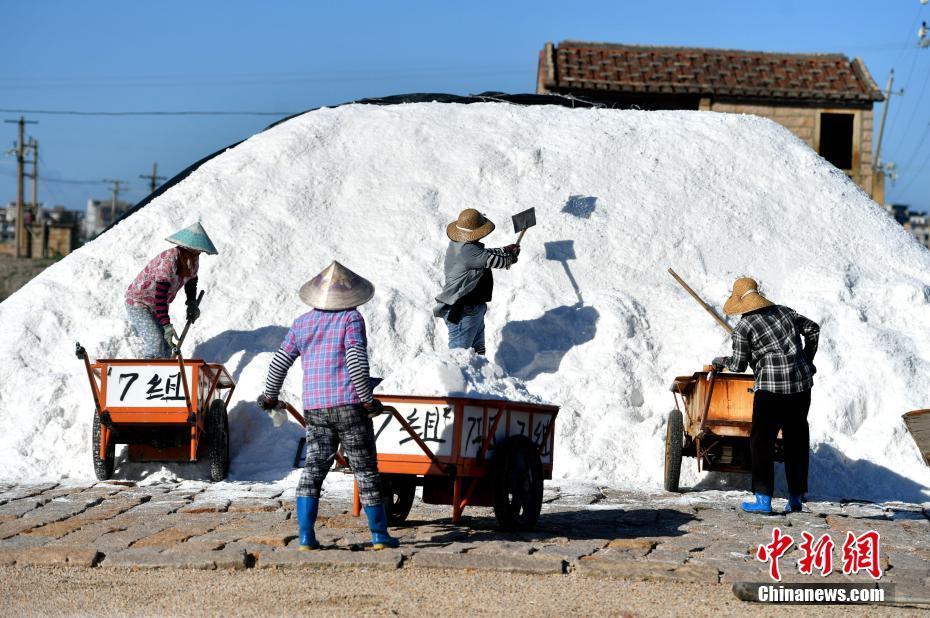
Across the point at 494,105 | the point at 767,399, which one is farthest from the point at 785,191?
the point at 767,399

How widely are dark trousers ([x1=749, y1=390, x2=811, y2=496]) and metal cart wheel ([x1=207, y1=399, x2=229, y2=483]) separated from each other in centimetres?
429

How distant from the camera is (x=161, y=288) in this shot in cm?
1086

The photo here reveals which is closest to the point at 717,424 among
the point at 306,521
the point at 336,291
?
the point at 336,291

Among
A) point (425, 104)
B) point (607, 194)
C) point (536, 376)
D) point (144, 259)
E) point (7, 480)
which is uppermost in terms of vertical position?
point (425, 104)

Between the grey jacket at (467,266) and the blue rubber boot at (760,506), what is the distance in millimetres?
3515

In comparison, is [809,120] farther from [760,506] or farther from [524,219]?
[760,506]

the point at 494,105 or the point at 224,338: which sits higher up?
the point at 494,105

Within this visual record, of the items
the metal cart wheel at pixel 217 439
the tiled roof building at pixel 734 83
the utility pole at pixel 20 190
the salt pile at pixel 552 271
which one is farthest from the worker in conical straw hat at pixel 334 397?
the utility pole at pixel 20 190

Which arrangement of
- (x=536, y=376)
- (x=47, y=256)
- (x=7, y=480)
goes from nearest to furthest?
(x=7, y=480) < (x=536, y=376) < (x=47, y=256)

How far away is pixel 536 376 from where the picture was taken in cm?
1178

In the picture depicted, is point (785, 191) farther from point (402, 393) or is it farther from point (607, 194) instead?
point (402, 393)

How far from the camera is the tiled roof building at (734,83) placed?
72.8 feet

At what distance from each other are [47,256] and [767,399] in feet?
138

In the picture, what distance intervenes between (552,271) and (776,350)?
4884 millimetres
